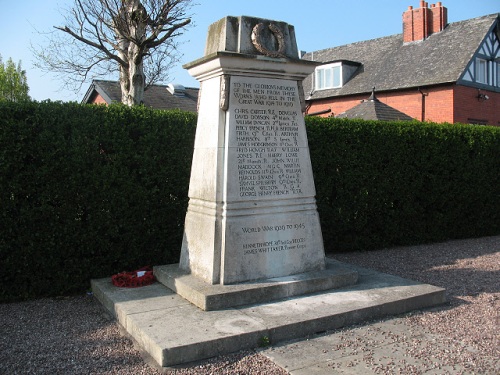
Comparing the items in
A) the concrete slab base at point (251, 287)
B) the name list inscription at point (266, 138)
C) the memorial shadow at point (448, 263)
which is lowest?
the memorial shadow at point (448, 263)

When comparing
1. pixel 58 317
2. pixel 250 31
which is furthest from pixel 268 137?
pixel 58 317

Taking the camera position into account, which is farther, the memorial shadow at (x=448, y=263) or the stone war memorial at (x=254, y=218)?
the memorial shadow at (x=448, y=263)

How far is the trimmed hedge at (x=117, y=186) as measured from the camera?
5.81m

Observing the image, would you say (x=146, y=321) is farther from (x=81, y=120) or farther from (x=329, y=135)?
(x=329, y=135)

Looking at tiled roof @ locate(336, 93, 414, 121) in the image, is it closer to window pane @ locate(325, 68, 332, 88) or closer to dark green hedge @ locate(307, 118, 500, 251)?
dark green hedge @ locate(307, 118, 500, 251)

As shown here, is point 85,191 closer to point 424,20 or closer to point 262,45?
point 262,45

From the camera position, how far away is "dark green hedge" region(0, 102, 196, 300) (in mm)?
5777

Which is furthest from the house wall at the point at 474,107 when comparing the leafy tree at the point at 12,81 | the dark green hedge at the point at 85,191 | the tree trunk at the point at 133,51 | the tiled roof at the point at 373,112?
the leafy tree at the point at 12,81

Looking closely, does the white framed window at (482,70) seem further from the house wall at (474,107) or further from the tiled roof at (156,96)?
the tiled roof at (156,96)

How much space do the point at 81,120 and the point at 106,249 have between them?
5.76 feet

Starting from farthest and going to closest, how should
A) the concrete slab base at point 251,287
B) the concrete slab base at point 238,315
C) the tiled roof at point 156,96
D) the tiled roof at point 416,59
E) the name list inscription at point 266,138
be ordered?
the tiled roof at point 156,96, the tiled roof at point 416,59, the name list inscription at point 266,138, the concrete slab base at point 251,287, the concrete slab base at point 238,315

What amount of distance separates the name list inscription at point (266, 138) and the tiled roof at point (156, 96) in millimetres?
20606

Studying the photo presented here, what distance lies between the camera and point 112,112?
6391 millimetres

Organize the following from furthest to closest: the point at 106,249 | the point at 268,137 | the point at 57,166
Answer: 1. the point at 106,249
2. the point at 57,166
3. the point at 268,137
